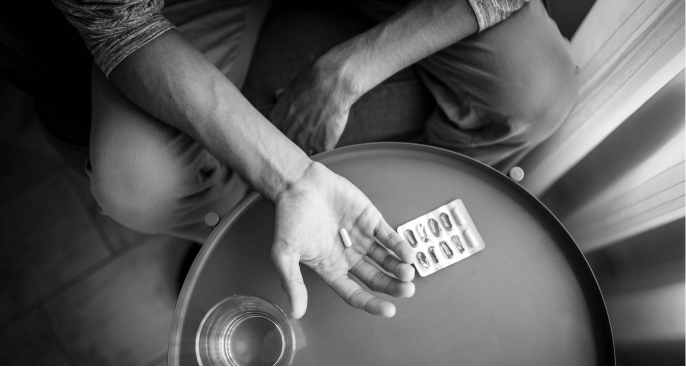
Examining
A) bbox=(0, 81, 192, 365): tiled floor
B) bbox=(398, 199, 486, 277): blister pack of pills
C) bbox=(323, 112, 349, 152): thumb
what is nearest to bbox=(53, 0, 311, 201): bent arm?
bbox=(323, 112, 349, 152): thumb

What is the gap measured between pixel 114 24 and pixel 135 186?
28cm

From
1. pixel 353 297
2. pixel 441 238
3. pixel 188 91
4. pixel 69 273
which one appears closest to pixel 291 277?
pixel 353 297

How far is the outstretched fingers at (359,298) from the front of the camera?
1.85 ft

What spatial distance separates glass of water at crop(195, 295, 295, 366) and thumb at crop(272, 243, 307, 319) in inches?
2.1

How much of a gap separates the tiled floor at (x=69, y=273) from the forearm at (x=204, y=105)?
53 centimetres

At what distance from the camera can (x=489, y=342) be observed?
1.95 ft

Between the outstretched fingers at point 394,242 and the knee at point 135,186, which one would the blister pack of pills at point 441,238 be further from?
the knee at point 135,186

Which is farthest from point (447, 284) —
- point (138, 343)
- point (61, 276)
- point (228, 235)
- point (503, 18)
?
point (61, 276)

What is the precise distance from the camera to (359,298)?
0.58 m

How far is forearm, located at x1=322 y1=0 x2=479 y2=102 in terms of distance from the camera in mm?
713

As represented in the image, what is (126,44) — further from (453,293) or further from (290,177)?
(453,293)

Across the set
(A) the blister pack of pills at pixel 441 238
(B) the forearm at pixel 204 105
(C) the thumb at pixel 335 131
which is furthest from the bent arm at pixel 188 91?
(A) the blister pack of pills at pixel 441 238

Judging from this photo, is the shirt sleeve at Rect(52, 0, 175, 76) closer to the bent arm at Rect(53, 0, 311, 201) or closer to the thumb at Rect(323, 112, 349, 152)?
the bent arm at Rect(53, 0, 311, 201)

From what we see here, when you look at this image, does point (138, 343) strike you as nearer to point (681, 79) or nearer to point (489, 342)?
point (489, 342)
